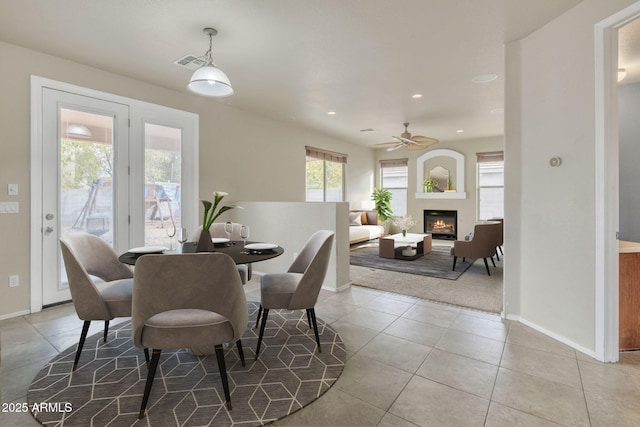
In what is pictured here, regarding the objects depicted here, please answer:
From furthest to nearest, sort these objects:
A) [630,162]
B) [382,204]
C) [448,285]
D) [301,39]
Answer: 1. [382,204]
2. [448,285]
3. [630,162]
4. [301,39]

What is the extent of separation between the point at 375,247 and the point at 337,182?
6.81ft

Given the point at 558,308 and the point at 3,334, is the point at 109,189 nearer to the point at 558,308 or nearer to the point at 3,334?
the point at 3,334

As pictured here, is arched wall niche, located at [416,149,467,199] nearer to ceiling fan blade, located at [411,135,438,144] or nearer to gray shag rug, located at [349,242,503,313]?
ceiling fan blade, located at [411,135,438,144]

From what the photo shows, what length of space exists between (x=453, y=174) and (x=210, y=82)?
7260 mm

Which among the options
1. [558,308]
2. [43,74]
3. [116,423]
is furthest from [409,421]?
[43,74]

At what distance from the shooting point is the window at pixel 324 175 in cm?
728

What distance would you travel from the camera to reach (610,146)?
2.19 meters

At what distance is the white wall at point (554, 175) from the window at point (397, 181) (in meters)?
6.16

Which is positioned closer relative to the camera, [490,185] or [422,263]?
[422,263]

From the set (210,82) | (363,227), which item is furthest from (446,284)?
(363,227)

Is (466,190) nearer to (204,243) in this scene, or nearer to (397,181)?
(397,181)

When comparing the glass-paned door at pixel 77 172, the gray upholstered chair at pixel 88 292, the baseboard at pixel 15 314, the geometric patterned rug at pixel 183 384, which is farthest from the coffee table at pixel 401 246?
the baseboard at pixel 15 314

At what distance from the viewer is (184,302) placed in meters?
1.65

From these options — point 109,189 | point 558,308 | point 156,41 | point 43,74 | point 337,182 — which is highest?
point 156,41
